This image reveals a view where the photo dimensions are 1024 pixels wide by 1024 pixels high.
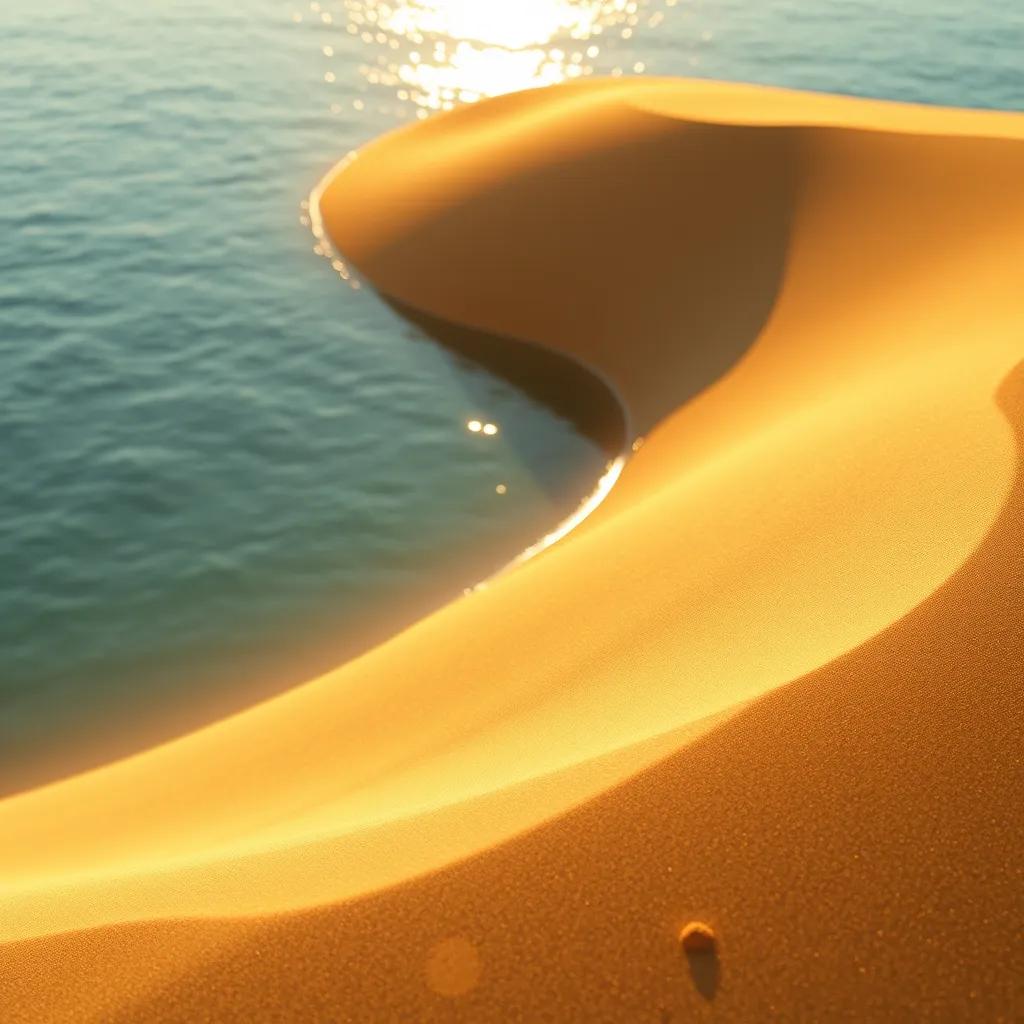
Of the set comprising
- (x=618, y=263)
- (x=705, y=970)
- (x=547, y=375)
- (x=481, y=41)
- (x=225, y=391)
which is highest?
(x=481, y=41)

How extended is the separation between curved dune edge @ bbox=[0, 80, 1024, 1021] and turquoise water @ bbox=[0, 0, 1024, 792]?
2.52ft

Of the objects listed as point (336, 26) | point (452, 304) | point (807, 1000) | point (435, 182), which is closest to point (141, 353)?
point (452, 304)

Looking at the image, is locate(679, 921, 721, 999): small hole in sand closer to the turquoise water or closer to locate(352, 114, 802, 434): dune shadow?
the turquoise water

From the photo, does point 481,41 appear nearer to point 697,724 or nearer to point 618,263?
point 618,263

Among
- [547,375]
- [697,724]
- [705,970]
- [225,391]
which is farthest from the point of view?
[547,375]

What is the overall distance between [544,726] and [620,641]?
898 millimetres

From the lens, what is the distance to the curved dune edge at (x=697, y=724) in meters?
3.25

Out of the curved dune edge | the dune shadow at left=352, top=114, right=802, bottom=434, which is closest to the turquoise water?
the dune shadow at left=352, top=114, right=802, bottom=434

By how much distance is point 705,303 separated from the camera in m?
11.1

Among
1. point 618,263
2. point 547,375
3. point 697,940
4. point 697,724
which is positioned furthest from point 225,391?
point 697,940

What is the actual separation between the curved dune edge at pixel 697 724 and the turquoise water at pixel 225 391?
0.77 meters

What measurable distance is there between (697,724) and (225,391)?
7810 millimetres

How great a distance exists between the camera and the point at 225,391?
434 inches

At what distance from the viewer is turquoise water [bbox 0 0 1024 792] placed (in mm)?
8031
